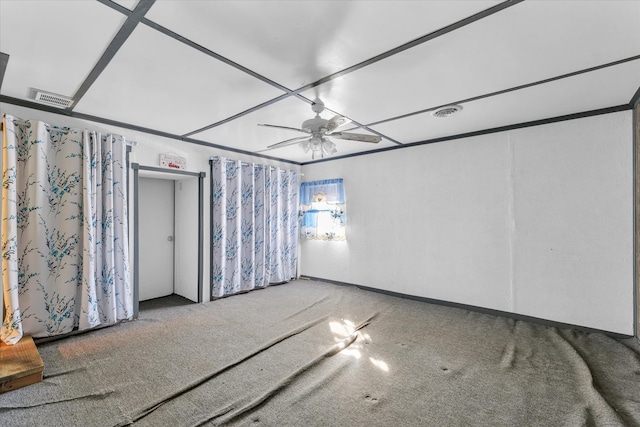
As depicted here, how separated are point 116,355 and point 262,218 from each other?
2779 millimetres

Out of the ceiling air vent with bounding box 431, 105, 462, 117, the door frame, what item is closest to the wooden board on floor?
the door frame

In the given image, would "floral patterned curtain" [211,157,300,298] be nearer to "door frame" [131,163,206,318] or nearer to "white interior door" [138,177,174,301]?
"door frame" [131,163,206,318]

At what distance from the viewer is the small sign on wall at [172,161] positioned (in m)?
3.79

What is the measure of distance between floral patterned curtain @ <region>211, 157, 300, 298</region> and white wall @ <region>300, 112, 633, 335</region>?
4.42 ft

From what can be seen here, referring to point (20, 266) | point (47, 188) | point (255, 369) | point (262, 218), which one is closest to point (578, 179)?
point (255, 369)

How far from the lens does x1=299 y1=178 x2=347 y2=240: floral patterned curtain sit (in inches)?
204

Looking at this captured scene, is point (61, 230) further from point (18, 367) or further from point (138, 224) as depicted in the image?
point (18, 367)

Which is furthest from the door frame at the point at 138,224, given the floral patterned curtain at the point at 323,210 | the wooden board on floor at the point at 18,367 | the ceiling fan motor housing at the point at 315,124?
the ceiling fan motor housing at the point at 315,124

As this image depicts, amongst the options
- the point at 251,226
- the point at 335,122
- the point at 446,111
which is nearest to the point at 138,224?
the point at 251,226

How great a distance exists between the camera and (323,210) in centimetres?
539

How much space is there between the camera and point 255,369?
236cm

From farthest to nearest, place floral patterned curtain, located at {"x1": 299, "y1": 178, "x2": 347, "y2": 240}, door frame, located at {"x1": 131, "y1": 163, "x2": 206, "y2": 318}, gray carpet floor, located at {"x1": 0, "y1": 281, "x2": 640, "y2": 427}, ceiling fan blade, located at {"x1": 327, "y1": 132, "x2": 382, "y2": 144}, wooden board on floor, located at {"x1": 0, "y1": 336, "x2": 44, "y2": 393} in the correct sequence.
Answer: floral patterned curtain, located at {"x1": 299, "y1": 178, "x2": 347, "y2": 240} → door frame, located at {"x1": 131, "y1": 163, "x2": 206, "y2": 318} → ceiling fan blade, located at {"x1": 327, "y1": 132, "x2": 382, "y2": 144} → wooden board on floor, located at {"x1": 0, "y1": 336, "x2": 44, "y2": 393} → gray carpet floor, located at {"x1": 0, "y1": 281, "x2": 640, "y2": 427}

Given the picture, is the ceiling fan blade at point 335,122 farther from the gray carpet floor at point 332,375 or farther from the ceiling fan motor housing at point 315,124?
the gray carpet floor at point 332,375

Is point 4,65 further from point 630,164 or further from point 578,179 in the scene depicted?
point 630,164
